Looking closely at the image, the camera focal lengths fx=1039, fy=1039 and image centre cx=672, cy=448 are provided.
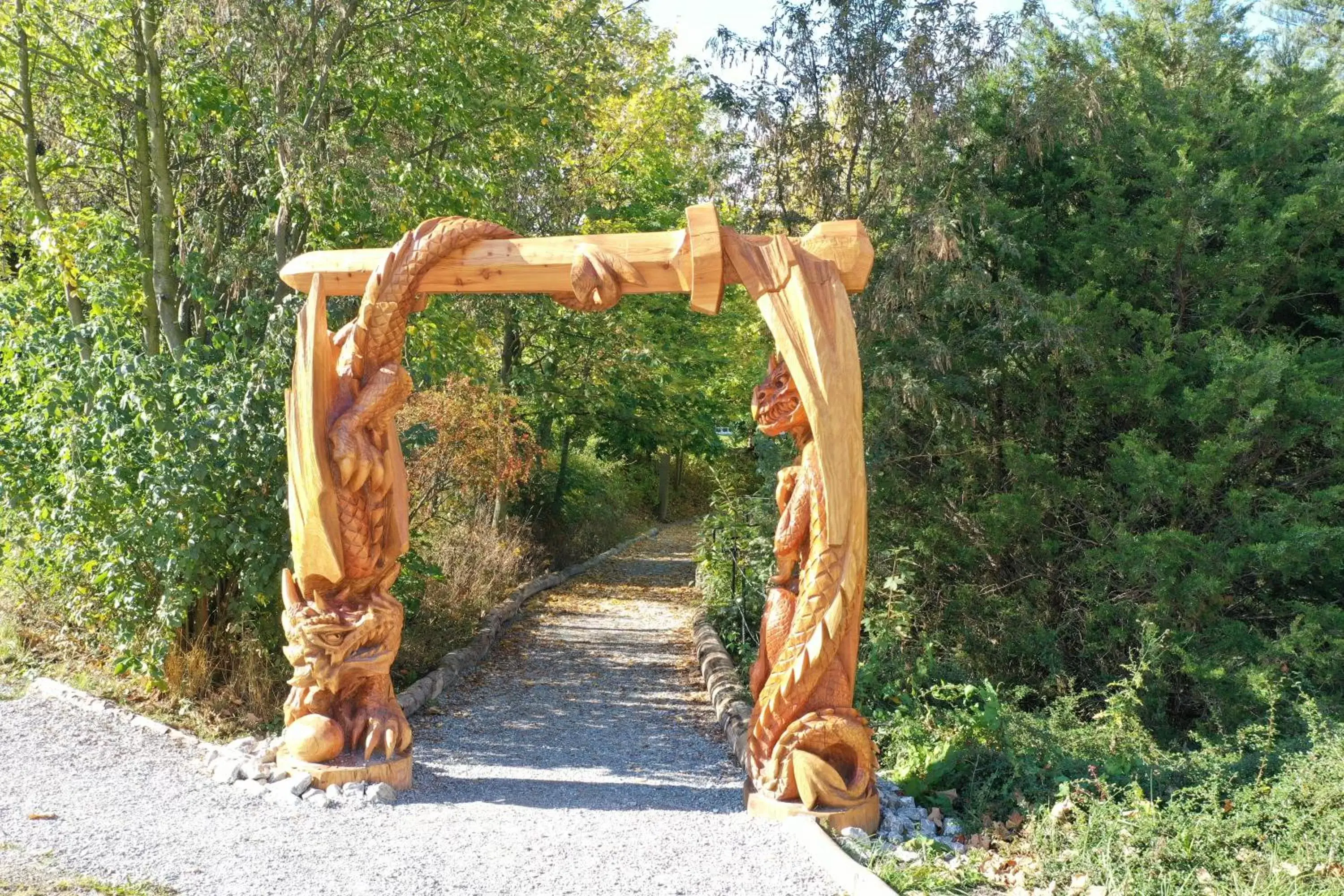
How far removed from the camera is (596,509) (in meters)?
17.7

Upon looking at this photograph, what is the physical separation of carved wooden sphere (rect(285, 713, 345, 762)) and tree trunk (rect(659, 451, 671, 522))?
53.0ft

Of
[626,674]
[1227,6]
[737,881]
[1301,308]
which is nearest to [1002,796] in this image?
[737,881]

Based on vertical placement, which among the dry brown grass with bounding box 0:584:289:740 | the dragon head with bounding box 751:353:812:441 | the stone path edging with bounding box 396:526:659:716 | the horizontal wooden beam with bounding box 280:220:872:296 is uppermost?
the horizontal wooden beam with bounding box 280:220:872:296

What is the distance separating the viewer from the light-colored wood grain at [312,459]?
5.45 meters

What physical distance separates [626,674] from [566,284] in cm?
490

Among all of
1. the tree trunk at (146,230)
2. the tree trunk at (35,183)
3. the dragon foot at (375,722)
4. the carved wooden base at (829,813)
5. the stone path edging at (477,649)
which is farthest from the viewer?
the tree trunk at (146,230)

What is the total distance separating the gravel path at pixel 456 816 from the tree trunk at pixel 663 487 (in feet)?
45.6

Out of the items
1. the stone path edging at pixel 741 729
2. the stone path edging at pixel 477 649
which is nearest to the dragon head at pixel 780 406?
the stone path edging at pixel 741 729

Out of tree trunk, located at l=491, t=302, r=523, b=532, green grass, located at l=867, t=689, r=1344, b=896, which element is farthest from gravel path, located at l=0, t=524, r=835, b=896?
tree trunk, located at l=491, t=302, r=523, b=532

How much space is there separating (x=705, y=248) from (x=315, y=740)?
3.27m

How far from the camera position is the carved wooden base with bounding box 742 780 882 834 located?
16.4 ft

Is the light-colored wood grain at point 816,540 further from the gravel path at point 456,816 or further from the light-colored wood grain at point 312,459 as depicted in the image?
the light-colored wood grain at point 312,459

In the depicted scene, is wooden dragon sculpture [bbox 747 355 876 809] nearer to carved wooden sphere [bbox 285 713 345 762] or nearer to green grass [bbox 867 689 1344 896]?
green grass [bbox 867 689 1344 896]

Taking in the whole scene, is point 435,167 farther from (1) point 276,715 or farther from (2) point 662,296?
(2) point 662,296
